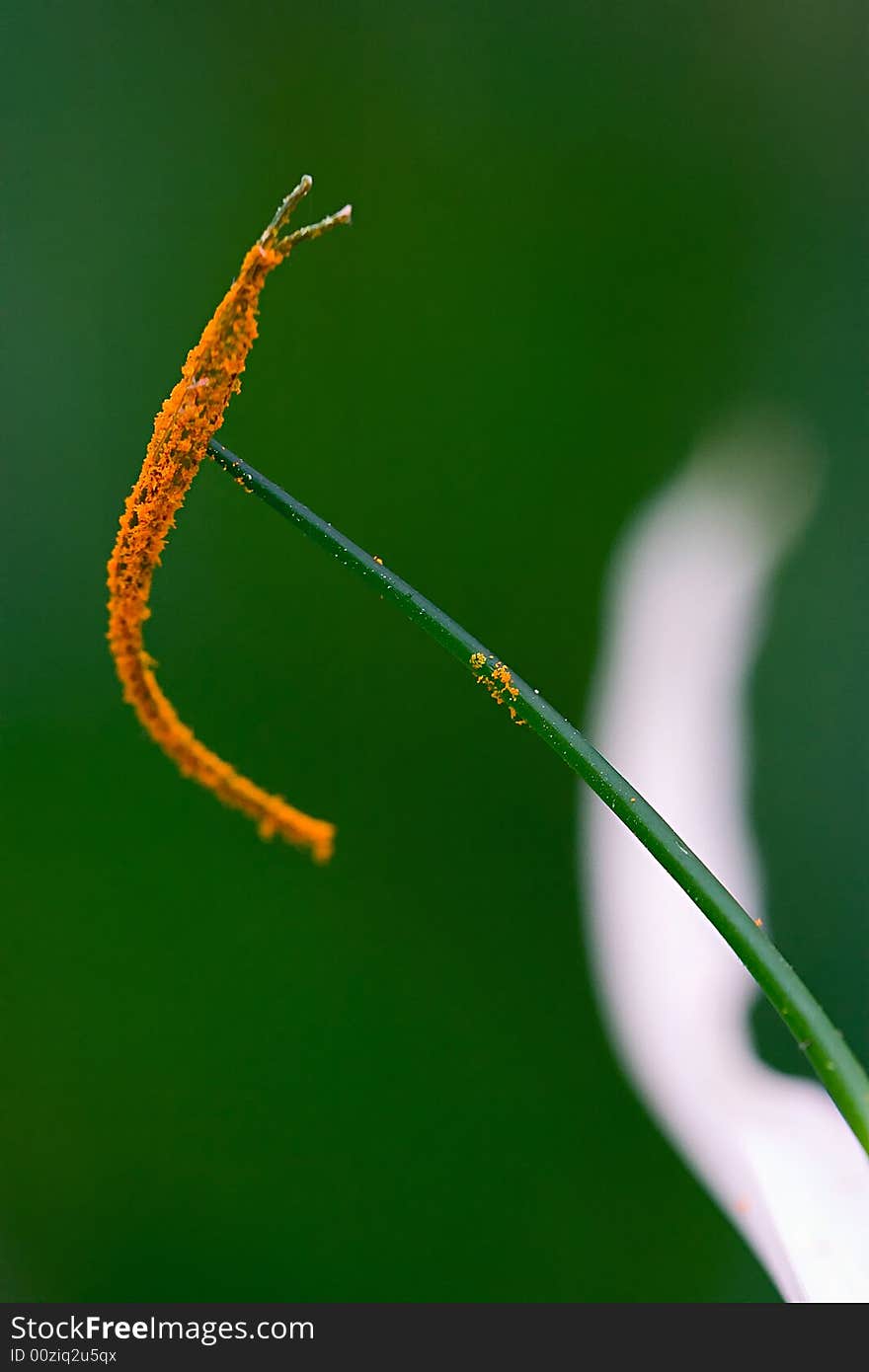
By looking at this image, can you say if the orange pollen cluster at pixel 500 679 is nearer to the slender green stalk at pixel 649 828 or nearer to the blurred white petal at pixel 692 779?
the slender green stalk at pixel 649 828

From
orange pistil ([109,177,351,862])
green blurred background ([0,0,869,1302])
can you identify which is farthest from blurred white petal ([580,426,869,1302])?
orange pistil ([109,177,351,862])

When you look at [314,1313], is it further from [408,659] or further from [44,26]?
[44,26]

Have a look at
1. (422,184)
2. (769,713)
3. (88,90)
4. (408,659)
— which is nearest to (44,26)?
(88,90)

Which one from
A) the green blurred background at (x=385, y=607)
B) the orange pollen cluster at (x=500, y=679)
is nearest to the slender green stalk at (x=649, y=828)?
the orange pollen cluster at (x=500, y=679)

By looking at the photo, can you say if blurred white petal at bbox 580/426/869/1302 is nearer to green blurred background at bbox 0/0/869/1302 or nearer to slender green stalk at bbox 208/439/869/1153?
green blurred background at bbox 0/0/869/1302

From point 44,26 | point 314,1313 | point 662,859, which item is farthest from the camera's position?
point 44,26

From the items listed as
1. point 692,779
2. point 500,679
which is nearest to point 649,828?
point 500,679
